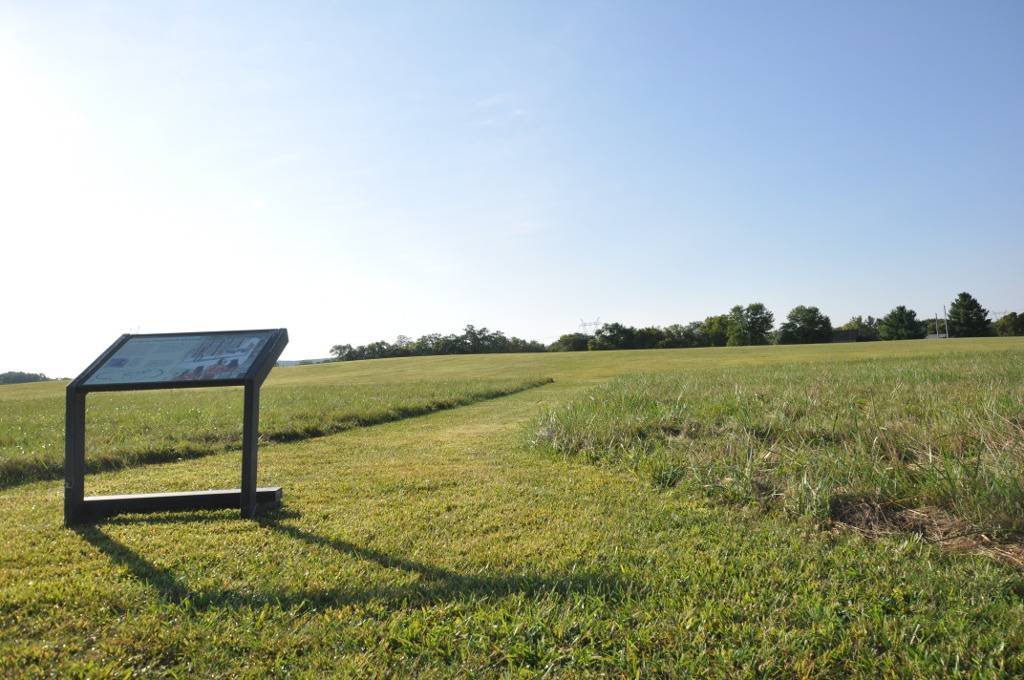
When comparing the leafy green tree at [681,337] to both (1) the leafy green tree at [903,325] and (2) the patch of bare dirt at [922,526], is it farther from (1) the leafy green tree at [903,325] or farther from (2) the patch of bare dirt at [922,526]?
(2) the patch of bare dirt at [922,526]

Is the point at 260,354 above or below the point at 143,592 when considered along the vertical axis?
above

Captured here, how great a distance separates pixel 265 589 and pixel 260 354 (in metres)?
2.47

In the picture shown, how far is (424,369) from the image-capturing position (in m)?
45.2

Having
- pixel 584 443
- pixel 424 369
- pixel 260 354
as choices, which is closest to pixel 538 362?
pixel 424 369

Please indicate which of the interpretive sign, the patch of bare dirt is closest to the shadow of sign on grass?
the interpretive sign

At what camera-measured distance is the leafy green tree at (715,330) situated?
107 meters

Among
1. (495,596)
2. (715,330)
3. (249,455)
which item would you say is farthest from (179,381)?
(715,330)

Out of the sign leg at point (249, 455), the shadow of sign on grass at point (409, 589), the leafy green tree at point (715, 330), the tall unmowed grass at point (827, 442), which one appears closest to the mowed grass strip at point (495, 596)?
the shadow of sign on grass at point (409, 589)

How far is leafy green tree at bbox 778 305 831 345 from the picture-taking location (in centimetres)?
10525

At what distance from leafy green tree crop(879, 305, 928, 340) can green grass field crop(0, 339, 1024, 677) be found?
399ft

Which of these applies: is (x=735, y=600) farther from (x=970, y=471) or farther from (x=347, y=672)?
(x=970, y=471)

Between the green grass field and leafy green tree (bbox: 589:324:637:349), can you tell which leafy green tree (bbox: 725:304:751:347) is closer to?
leafy green tree (bbox: 589:324:637:349)

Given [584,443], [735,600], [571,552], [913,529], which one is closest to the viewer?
[735,600]

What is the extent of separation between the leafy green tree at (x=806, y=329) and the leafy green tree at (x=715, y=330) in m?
9.87
